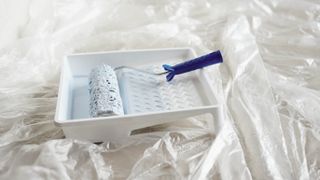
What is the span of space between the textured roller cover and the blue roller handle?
9 centimetres

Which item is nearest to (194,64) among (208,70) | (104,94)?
(208,70)

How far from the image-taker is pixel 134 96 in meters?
0.51

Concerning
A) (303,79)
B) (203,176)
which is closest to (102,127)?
(203,176)

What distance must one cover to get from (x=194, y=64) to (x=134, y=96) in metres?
0.11

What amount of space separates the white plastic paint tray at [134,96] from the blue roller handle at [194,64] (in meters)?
0.01

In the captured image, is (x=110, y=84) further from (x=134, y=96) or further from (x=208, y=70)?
(x=208, y=70)

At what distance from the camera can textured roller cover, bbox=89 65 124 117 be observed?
17.4 inches

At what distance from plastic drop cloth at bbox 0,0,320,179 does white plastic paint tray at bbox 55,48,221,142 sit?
3 cm

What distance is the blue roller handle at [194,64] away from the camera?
528mm

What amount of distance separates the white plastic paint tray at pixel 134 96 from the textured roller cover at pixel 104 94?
2 cm

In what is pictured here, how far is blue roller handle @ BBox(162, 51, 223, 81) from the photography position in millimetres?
528

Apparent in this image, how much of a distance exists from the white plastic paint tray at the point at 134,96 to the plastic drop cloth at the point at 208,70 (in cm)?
3

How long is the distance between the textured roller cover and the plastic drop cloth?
2.0 inches

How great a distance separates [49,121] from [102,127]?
0.11 m
